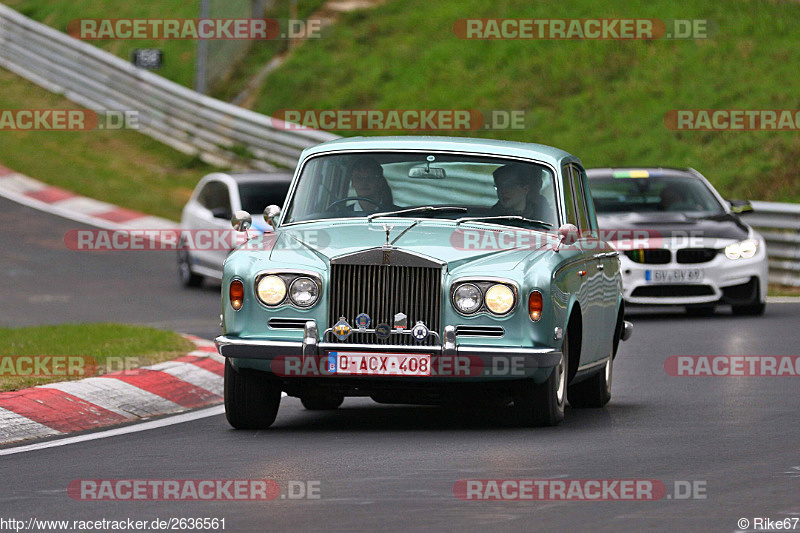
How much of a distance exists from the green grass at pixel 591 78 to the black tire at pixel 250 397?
16.4 meters

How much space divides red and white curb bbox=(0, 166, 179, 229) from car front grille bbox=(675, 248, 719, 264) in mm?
10614

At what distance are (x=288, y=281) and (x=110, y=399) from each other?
200 cm

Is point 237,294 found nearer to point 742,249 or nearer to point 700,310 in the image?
point 742,249

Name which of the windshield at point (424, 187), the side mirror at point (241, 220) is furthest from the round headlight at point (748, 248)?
the side mirror at point (241, 220)

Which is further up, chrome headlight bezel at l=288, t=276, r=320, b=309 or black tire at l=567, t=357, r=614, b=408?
chrome headlight bezel at l=288, t=276, r=320, b=309

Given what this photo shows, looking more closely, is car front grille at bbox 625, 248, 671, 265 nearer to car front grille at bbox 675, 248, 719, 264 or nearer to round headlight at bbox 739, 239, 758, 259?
car front grille at bbox 675, 248, 719, 264

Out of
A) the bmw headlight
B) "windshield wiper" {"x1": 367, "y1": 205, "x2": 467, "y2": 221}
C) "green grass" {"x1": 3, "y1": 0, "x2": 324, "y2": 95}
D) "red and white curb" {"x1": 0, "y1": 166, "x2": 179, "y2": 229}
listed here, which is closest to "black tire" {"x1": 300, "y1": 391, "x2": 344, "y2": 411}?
"windshield wiper" {"x1": 367, "y1": 205, "x2": 467, "y2": 221}

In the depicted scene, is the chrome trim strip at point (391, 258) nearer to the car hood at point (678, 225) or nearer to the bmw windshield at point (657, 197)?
the car hood at point (678, 225)

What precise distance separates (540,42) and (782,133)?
26.5 ft

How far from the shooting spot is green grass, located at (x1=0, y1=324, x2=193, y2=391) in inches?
461

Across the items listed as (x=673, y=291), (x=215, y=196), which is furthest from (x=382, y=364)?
(x=215, y=196)

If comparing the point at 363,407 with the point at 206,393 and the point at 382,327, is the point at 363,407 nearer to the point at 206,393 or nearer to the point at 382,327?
the point at 206,393

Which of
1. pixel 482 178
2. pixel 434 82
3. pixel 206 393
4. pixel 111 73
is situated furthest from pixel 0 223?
pixel 482 178

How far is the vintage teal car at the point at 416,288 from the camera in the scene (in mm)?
9273
